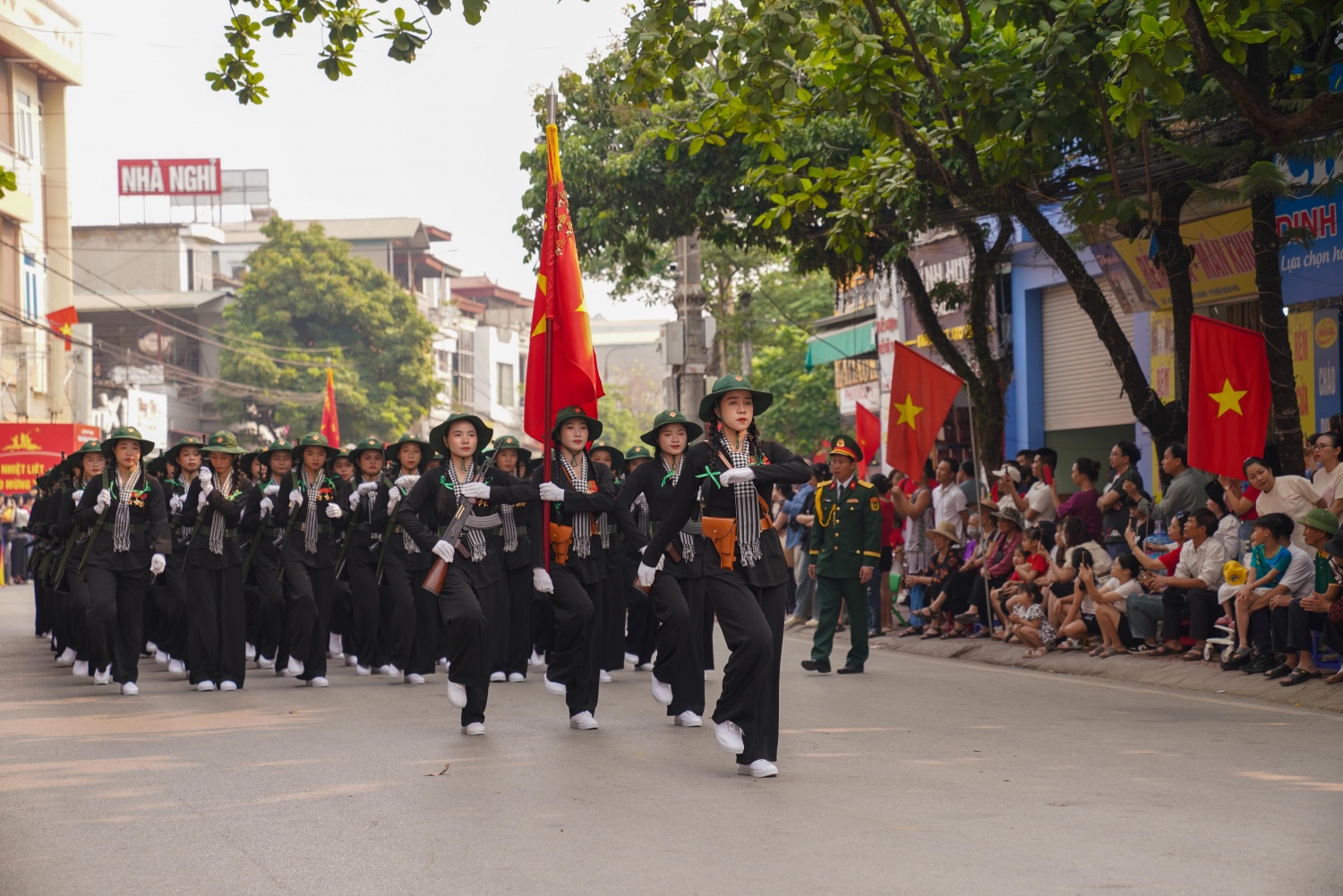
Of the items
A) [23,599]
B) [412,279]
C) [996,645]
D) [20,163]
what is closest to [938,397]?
[996,645]

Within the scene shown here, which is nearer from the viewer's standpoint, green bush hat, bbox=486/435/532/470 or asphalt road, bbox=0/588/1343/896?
asphalt road, bbox=0/588/1343/896

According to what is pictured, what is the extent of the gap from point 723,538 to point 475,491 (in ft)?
7.74

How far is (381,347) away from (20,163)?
1597 cm

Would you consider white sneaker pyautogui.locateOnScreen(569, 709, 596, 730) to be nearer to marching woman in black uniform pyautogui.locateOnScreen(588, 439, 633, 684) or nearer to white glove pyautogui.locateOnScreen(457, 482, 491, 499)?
white glove pyautogui.locateOnScreen(457, 482, 491, 499)

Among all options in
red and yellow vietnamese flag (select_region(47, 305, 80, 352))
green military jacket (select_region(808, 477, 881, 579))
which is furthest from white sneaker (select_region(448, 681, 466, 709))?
red and yellow vietnamese flag (select_region(47, 305, 80, 352))

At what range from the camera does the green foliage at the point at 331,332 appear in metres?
54.5

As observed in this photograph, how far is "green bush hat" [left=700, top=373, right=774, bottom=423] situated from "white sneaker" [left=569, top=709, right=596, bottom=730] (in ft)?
7.03

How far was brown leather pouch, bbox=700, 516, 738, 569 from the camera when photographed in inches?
331

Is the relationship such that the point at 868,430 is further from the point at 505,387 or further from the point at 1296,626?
the point at 505,387

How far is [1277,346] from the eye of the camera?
43.1 feet

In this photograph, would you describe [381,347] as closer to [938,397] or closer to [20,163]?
[20,163]

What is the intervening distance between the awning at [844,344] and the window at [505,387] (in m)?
47.6

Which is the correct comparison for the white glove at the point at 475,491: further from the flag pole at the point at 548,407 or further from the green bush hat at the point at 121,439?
the green bush hat at the point at 121,439

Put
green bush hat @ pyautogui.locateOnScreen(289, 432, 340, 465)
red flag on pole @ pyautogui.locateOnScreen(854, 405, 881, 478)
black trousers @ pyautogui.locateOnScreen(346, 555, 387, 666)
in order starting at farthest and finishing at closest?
red flag on pole @ pyautogui.locateOnScreen(854, 405, 881, 478)
black trousers @ pyautogui.locateOnScreen(346, 555, 387, 666)
green bush hat @ pyautogui.locateOnScreen(289, 432, 340, 465)
